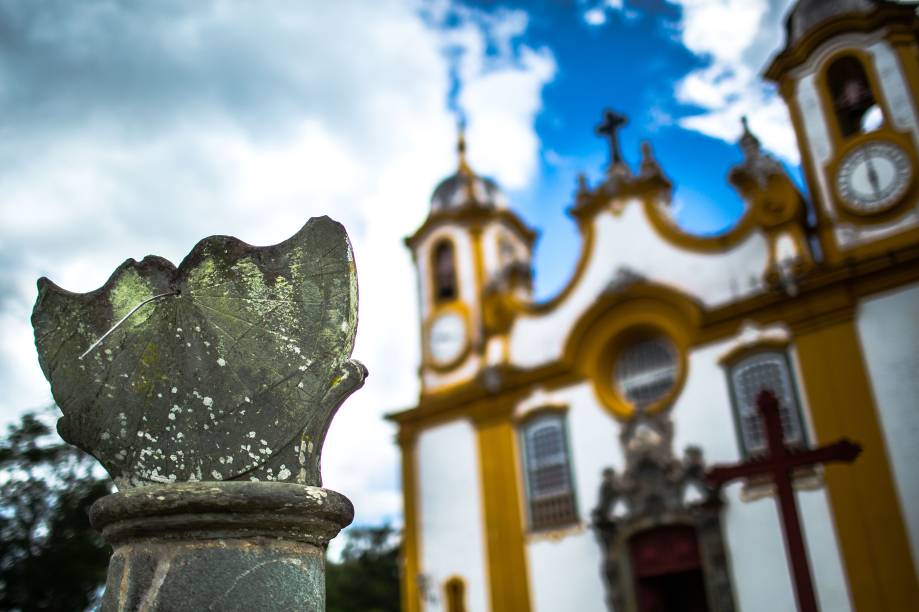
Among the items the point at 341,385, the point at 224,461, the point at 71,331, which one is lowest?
the point at 224,461

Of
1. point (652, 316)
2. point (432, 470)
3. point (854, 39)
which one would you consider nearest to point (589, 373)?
point (652, 316)

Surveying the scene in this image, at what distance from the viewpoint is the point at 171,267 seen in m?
2.75

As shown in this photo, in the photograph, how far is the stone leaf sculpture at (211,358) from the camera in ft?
8.36

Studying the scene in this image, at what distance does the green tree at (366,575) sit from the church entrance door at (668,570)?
56.4 ft

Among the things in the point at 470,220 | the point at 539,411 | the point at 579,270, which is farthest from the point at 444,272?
the point at 539,411

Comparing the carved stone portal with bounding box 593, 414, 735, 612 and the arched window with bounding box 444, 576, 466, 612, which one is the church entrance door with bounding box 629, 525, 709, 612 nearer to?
the carved stone portal with bounding box 593, 414, 735, 612

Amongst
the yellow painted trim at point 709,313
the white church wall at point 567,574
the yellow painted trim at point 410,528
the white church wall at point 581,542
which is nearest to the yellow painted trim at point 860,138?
the yellow painted trim at point 709,313

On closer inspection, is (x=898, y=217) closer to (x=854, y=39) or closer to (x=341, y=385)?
(x=854, y=39)

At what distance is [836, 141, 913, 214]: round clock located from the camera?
475 inches

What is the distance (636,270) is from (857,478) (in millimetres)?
4935

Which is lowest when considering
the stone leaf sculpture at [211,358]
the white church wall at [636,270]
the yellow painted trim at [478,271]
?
the stone leaf sculpture at [211,358]

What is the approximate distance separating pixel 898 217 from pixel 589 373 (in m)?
5.23

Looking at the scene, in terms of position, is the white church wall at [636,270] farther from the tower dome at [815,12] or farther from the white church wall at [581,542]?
the tower dome at [815,12]

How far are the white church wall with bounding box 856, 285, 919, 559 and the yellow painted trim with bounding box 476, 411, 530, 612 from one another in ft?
19.3
